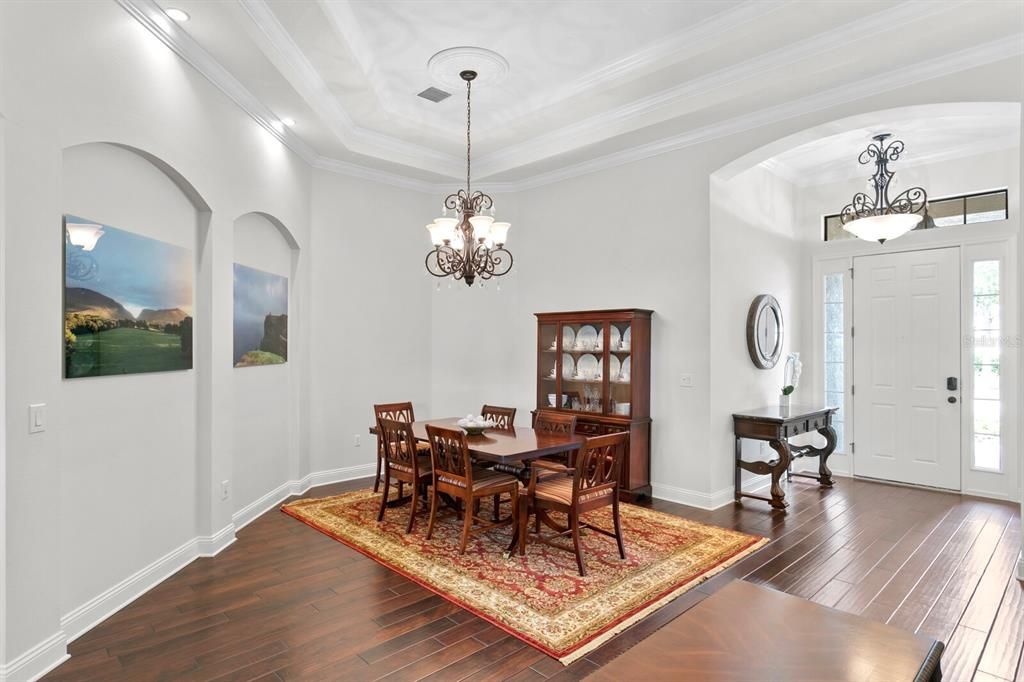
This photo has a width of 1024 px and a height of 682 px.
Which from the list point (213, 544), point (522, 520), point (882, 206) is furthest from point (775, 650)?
point (882, 206)

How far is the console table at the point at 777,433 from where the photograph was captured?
4934 millimetres

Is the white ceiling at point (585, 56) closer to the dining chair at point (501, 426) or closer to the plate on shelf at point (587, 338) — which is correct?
the plate on shelf at point (587, 338)

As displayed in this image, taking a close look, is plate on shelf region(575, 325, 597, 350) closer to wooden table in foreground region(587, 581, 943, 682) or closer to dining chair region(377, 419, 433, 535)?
dining chair region(377, 419, 433, 535)

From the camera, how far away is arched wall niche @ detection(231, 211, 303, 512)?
176 inches

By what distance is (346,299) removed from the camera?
5934 mm

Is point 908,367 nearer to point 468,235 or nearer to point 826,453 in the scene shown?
point 826,453

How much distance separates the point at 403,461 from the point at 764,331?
12.4 feet

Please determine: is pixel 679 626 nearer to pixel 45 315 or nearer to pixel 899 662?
pixel 899 662

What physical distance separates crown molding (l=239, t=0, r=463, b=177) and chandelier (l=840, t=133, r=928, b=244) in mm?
4022

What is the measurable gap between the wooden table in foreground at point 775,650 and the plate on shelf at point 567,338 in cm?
415

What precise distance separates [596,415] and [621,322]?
901 mm

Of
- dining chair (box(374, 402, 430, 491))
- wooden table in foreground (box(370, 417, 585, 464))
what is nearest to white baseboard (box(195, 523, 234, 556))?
dining chair (box(374, 402, 430, 491))

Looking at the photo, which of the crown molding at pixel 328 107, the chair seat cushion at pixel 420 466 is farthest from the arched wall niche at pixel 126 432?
the chair seat cushion at pixel 420 466

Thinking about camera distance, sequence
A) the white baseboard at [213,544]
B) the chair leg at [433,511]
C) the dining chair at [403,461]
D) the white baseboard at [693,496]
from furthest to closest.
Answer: the white baseboard at [693,496], the dining chair at [403,461], the chair leg at [433,511], the white baseboard at [213,544]
